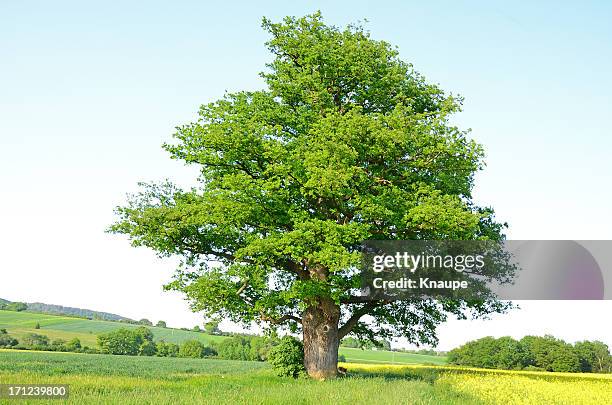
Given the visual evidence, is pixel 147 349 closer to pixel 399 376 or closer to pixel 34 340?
pixel 34 340

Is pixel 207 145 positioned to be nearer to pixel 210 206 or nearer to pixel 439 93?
pixel 210 206

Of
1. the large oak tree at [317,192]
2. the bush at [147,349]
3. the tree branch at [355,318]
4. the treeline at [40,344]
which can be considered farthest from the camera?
the bush at [147,349]

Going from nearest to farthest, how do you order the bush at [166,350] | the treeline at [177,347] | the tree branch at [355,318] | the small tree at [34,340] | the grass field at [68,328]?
the tree branch at [355,318] → the small tree at [34,340] → the treeline at [177,347] → the bush at [166,350] → the grass field at [68,328]

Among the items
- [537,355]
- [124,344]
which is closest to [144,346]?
[124,344]

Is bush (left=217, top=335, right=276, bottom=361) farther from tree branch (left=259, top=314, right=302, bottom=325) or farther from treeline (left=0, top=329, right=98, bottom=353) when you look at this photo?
tree branch (left=259, top=314, right=302, bottom=325)

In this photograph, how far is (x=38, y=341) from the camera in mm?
89375

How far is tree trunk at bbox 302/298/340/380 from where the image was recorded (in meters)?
27.5

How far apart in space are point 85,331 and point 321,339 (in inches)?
3906

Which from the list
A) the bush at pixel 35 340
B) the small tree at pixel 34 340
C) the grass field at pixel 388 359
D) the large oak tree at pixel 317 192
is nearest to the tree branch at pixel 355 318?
the large oak tree at pixel 317 192

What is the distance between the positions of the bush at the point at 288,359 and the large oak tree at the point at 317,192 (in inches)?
33.4

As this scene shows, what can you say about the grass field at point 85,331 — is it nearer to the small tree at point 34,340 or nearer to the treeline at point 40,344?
the small tree at point 34,340

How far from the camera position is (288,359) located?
27797 millimetres

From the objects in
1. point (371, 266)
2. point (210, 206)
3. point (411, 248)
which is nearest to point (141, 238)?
point (210, 206)

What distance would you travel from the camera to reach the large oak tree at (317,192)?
25.1 meters
